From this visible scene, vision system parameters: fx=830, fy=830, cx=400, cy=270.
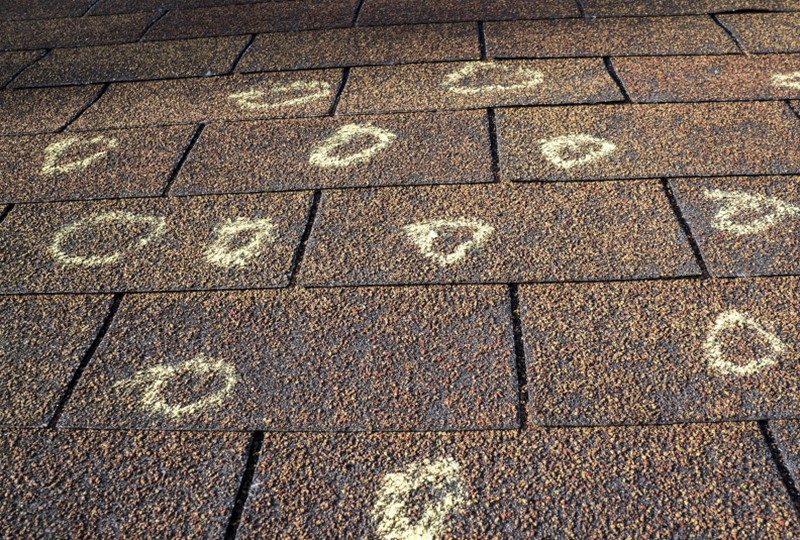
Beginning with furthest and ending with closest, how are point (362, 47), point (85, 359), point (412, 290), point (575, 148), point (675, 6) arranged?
point (675, 6) < point (362, 47) < point (575, 148) < point (412, 290) < point (85, 359)

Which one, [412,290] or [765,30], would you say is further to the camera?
[765,30]

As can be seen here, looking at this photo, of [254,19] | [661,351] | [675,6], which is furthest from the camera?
[254,19]

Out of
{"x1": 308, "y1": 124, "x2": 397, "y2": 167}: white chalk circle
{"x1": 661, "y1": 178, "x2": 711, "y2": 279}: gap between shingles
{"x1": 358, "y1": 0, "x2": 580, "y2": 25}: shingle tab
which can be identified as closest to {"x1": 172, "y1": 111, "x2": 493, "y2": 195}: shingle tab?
{"x1": 308, "y1": 124, "x2": 397, "y2": 167}: white chalk circle

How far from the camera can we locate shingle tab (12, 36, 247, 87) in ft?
13.6

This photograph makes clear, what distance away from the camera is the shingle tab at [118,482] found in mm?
1863

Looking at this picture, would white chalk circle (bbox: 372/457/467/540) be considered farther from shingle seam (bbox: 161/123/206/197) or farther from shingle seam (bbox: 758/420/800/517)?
shingle seam (bbox: 161/123/206/197)

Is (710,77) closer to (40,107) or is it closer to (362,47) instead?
(362,47)

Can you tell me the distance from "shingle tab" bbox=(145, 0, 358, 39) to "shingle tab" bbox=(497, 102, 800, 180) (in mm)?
1634

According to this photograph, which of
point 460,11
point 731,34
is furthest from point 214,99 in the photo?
point 731,34

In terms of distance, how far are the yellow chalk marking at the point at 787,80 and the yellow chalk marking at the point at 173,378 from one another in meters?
2.69

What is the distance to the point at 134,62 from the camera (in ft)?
14.1

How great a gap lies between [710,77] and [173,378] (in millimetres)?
2699

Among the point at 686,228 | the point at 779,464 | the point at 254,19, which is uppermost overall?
the point at 254,19

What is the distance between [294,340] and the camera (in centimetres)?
234
